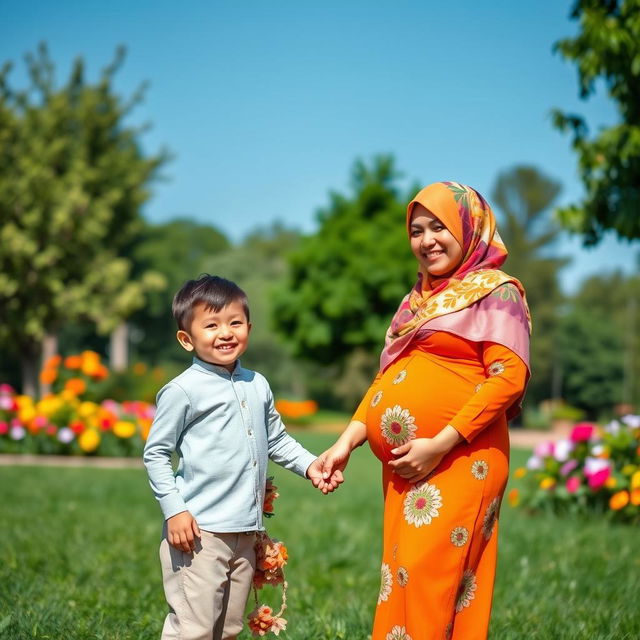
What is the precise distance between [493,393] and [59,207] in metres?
25.5

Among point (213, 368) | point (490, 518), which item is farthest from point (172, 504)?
point (490, 518)

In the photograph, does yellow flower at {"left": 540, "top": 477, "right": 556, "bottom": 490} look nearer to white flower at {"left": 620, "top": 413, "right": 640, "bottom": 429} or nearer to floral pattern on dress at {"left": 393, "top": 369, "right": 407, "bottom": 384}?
white flower at {"left": 620, "top": 413, "right": 640, "bottom": 429}

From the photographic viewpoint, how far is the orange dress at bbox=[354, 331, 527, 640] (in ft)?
8.36

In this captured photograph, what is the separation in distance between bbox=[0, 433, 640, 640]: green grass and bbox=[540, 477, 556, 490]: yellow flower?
0.96 ft

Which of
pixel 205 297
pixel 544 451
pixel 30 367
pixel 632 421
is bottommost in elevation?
pixel 30 367

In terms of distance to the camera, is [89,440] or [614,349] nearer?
[89,440]

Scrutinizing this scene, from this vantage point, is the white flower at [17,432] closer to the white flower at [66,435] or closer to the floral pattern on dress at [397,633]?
the white flower at [66,435]

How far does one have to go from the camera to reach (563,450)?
24.1 feet

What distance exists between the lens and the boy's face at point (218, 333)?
271cm

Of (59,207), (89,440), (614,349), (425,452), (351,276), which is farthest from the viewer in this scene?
(614,349)

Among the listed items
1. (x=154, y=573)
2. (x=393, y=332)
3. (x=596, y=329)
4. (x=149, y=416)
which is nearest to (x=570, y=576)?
(x=154, y=573)

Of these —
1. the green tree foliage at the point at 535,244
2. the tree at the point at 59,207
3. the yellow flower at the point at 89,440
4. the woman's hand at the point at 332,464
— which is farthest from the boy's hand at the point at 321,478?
the green tree foliage at the point at 535,244

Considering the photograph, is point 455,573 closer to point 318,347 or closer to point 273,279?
point 318,347

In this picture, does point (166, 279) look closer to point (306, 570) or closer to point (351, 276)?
point (351, 276)
